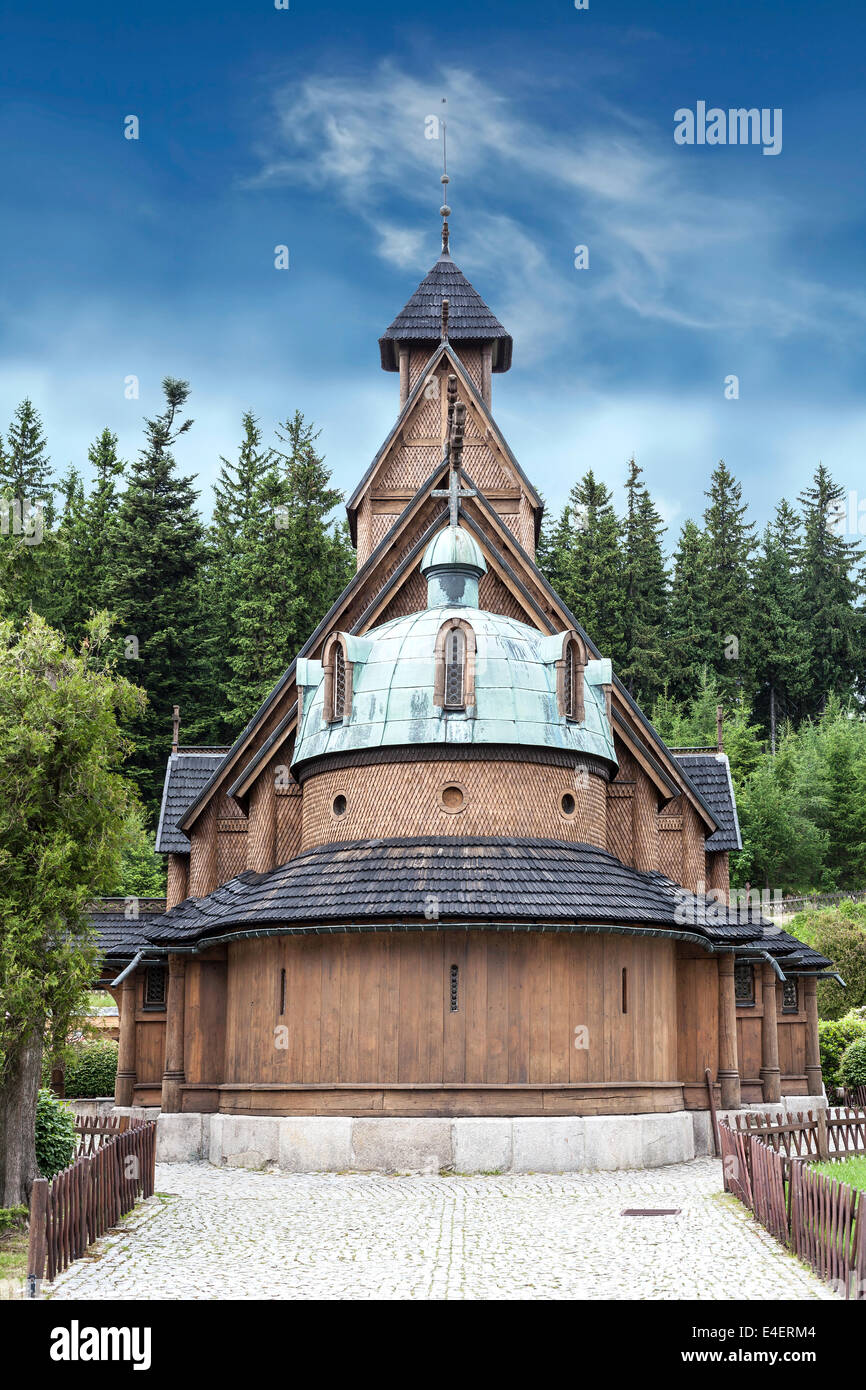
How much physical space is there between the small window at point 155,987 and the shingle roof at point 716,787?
1180cm

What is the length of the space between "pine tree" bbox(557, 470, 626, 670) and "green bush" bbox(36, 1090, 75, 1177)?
5494 centimetres

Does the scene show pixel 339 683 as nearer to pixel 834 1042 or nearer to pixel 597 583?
pixel 834 1042

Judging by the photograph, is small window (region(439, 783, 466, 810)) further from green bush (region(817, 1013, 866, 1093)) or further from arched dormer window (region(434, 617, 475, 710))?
green bush (region(817, 1013, 866, 1093))

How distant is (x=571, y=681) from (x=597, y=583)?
1883 inches

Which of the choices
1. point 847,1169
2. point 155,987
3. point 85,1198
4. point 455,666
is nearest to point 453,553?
point 455,666

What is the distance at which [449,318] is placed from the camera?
3525 cm

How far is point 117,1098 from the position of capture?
86.3ft

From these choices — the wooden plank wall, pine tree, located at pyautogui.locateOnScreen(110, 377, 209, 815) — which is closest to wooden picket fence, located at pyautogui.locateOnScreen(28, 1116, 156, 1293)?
the wooden plank wall

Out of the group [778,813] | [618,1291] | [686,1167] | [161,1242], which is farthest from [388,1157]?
[778,813]

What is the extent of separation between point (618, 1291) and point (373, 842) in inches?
504

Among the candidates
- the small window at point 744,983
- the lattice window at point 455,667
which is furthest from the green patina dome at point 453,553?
the small window at point 744,983

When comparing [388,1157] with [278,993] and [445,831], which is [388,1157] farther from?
[445,831]

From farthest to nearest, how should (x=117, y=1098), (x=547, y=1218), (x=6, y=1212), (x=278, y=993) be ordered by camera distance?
(x=117, y=1098) < (x=278, y=993) < (x=547, y=1218) < (x=6, y=1212)

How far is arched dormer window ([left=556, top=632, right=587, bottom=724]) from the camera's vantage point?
79.1 ft
